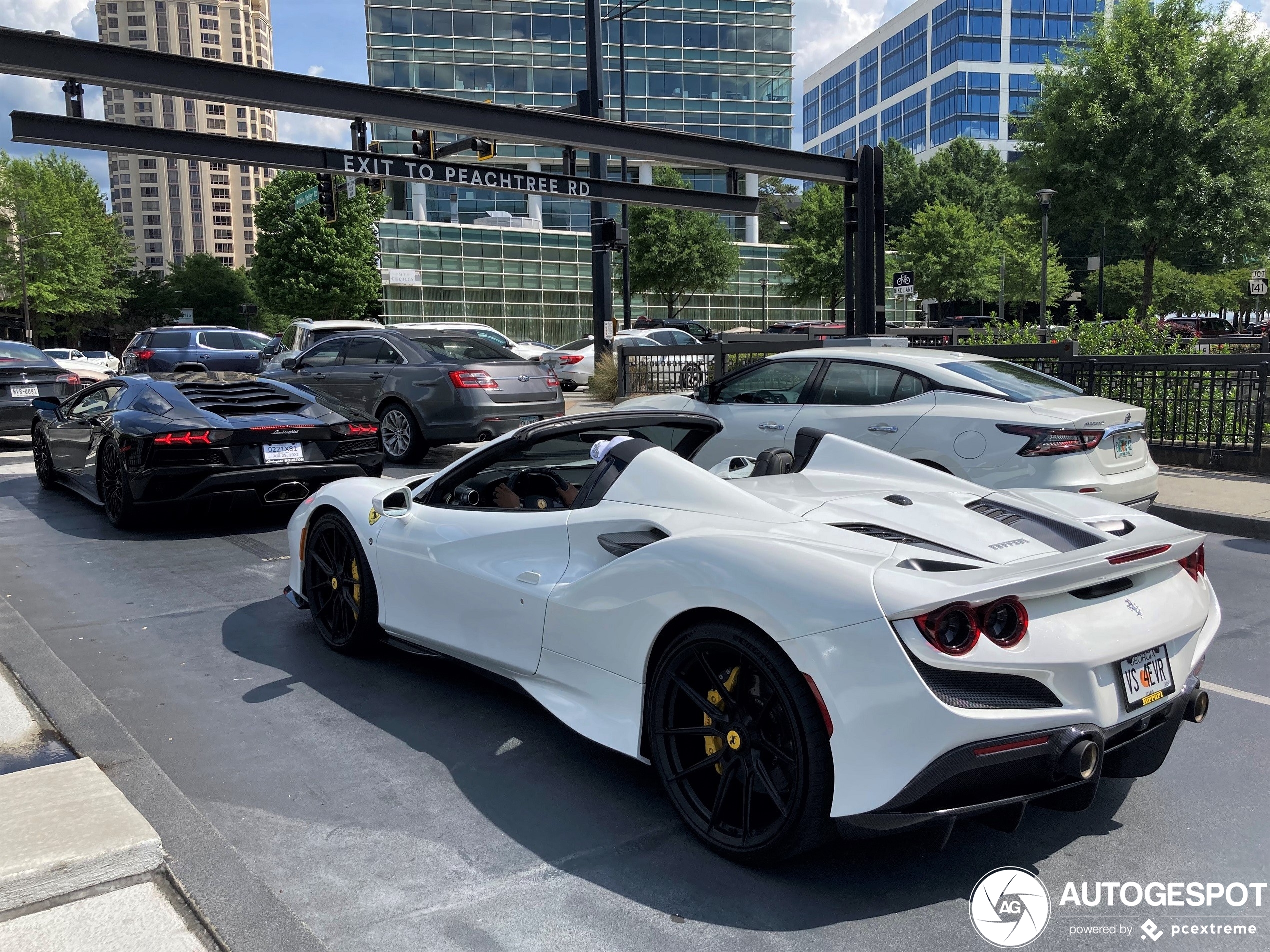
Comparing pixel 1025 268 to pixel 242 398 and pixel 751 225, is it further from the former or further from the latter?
pixel 242 398

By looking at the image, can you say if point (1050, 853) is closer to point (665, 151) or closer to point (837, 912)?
point (837, 912)

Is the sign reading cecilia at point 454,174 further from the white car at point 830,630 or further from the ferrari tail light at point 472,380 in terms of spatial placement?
the white car at point 830,630

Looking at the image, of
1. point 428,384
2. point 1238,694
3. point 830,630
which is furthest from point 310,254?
point 830,630

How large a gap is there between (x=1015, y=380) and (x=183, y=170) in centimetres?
20200

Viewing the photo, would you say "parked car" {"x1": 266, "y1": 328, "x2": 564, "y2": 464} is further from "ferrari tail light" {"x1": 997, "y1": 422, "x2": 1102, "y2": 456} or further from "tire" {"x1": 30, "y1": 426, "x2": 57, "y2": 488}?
"ferrari tail light" {"x1": 997, "y1": 422, "x2": 1102, "y2": 456}

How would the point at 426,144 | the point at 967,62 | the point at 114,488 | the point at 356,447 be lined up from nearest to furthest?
the point at 114,488
the point at 356,447
the point at 426,144
the point at 967,62

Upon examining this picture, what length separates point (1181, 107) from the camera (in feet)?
88.3

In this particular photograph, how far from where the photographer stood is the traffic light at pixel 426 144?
15828 mm

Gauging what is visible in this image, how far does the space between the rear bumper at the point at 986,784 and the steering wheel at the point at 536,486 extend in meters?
2.22

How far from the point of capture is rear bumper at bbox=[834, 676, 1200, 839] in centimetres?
267

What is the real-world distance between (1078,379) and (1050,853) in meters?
9.65

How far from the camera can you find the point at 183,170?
7205 inches

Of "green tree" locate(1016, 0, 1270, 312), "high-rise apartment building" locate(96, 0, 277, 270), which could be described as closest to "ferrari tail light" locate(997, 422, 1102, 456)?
"green tree" locate(1016, 0, 1270, 312)

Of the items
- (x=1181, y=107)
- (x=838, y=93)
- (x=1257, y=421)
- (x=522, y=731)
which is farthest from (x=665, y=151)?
(x=838, y=93)
